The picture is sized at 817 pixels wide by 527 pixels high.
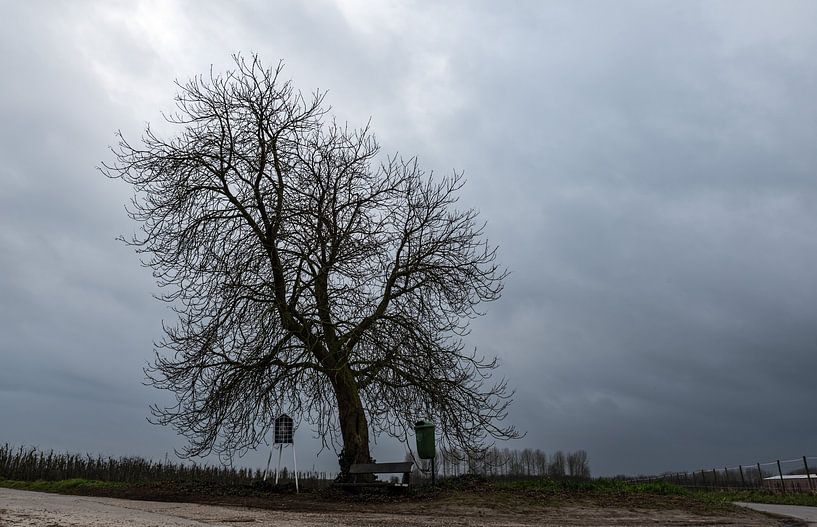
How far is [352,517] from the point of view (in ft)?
34.6

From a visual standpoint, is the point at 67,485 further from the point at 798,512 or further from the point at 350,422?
the point at 798,512

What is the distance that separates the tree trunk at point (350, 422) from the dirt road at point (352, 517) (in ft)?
11.7

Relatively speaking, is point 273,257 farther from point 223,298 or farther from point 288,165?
point 288,165

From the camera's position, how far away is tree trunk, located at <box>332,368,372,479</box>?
15695mm

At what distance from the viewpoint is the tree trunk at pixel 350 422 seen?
15.7m

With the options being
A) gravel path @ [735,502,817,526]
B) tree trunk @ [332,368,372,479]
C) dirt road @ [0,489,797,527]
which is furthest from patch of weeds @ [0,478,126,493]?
gravel path @ [735,502,817,526]

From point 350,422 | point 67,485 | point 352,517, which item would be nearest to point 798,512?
point 350,422

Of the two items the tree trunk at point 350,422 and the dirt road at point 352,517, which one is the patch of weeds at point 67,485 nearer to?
the tree trunk at point 350,422

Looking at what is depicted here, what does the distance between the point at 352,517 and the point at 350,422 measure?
5.44 metres

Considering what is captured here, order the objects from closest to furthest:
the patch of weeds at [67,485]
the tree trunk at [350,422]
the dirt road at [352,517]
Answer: the dirt road at [352,517] < the tree trunk at [350,422] < the patch of weeds at [67,485]

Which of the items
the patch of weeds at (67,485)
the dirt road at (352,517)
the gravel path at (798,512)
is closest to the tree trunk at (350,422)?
the dirt road at (352,517)

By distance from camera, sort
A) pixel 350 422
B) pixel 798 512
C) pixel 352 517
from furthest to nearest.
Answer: pixel 350 422 < pixel 798 512 < pixel 352 517

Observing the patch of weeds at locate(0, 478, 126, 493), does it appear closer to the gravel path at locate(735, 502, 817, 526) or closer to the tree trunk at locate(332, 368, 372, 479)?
the tree trunk at locate(332, 368, 372, 479)

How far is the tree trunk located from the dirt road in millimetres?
3567
